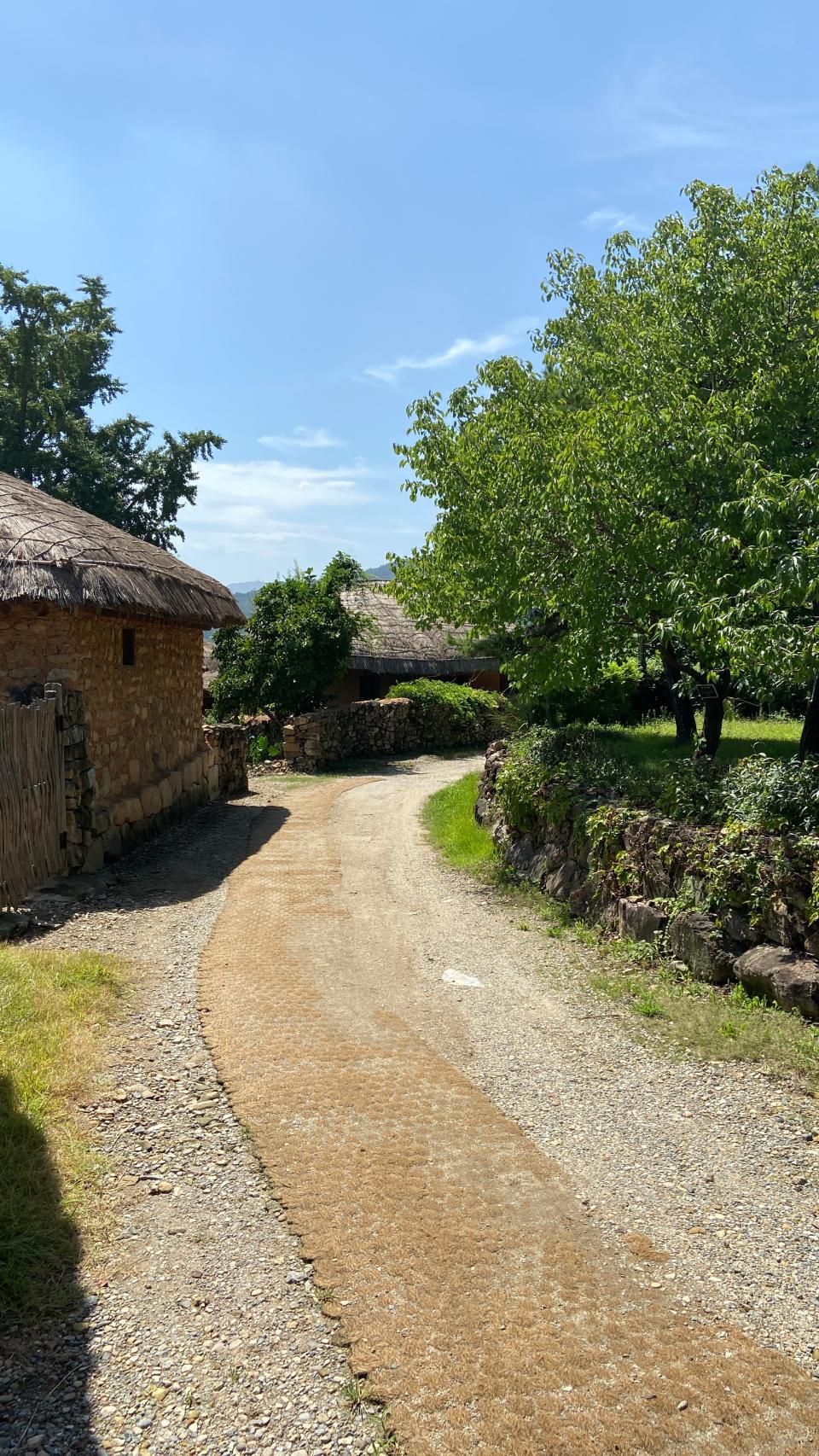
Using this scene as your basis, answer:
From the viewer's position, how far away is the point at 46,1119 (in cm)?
446

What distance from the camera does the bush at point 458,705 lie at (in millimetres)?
23109

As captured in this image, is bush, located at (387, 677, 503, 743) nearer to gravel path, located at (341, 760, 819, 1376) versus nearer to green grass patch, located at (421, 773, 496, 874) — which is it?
green grass patch, located at (421, 773, 496, 874)

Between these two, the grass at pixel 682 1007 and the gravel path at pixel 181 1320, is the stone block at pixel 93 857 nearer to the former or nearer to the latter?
the grass at pixel 682 1007

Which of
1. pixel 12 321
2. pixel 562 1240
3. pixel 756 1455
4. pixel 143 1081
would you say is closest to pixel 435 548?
pixel 143 1081

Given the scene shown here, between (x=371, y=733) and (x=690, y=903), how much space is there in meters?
14.9

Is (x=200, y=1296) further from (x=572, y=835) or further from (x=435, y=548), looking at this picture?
(x=435, y=548)

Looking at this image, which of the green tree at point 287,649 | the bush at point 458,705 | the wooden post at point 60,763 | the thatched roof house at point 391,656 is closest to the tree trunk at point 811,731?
the wooden post at point 60,763

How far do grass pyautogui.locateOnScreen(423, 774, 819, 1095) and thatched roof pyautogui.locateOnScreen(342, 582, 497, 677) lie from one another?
1671 cm

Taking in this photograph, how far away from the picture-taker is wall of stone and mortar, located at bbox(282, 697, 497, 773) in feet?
64.6

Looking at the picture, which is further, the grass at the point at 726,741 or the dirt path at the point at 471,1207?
the grass at the point at 726,741

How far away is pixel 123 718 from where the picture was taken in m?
11.1

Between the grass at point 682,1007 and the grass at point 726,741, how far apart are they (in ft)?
6.46

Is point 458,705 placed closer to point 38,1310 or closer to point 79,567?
point 79,567

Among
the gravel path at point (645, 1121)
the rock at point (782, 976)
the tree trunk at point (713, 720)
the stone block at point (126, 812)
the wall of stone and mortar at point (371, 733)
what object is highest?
the tree trunk at point (713, 720)
